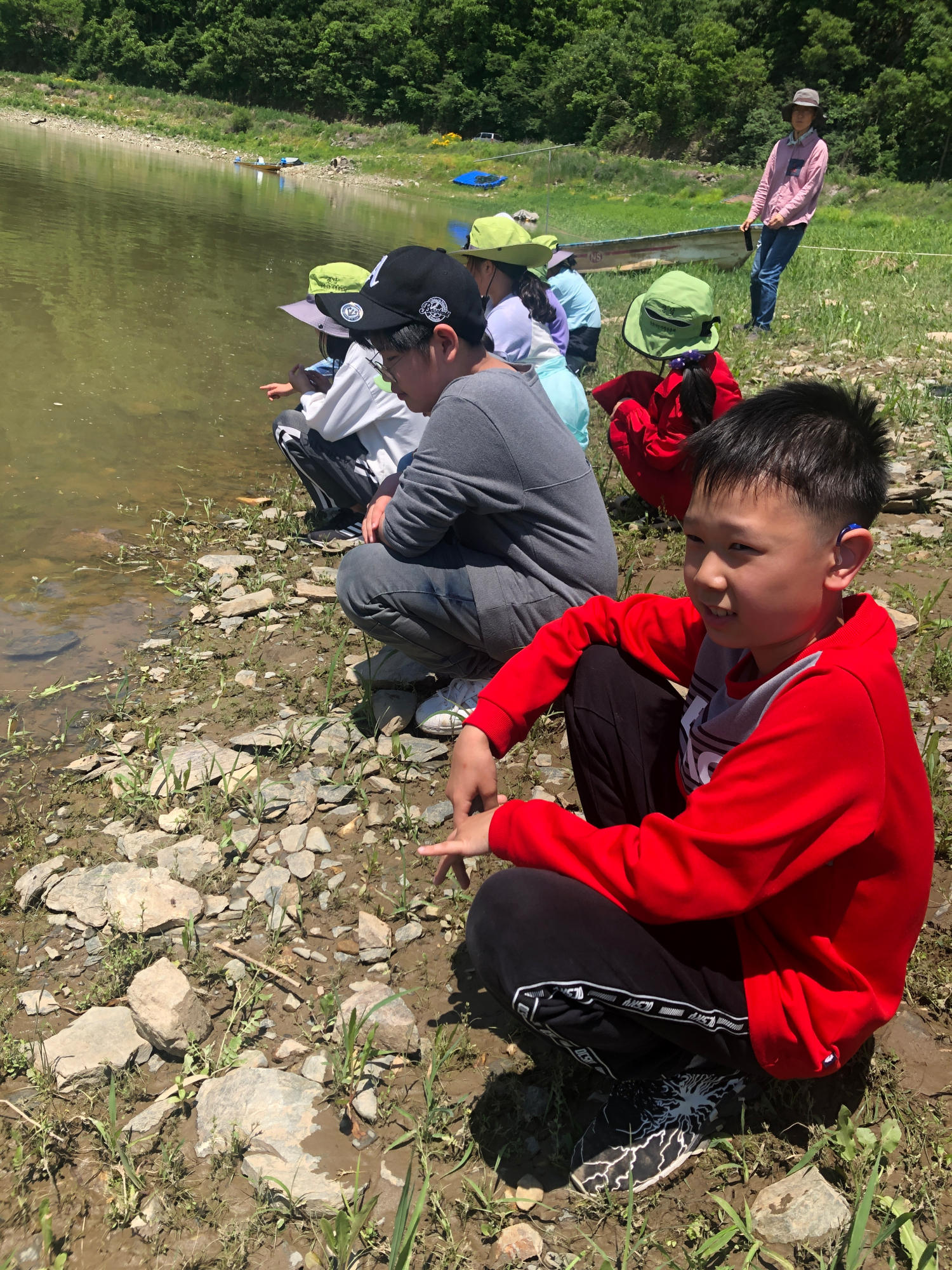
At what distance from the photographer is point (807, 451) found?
148 centimetres

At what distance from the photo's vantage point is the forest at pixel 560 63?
4056cm

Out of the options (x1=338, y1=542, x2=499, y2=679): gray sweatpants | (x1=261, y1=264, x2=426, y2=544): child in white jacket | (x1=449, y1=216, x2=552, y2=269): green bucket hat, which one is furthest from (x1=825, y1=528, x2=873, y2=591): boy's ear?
(x1=449, y1=216, x2=552, y2=269): green bucket hat

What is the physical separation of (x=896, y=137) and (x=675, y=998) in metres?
45.1

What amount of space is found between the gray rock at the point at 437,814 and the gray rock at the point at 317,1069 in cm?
81

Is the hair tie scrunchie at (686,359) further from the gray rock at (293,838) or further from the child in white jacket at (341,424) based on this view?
the gray rock at (293,838)

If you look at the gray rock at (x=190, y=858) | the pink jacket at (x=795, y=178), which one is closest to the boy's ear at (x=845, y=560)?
the gray rock at (x=190, y=858)

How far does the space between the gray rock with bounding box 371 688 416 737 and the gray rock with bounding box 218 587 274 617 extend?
102cm

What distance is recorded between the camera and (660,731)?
78.0 inches

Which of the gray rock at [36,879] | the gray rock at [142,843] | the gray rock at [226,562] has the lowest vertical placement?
the gray rock at [226,562]

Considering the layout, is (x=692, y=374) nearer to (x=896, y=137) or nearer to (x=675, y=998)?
(x=675, y=998)

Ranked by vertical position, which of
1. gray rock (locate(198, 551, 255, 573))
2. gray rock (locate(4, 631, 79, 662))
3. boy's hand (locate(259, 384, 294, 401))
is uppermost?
boy's hand (locate(259, 384, 294, 401))

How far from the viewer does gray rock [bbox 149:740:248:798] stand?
2.81 m

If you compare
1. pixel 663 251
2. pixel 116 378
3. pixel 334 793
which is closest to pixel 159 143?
pixel 663 251

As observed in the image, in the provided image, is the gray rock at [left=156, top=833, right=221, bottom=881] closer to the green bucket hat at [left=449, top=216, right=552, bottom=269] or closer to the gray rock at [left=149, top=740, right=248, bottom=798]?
the gray rock at [left=149, top=740, right=248, bottom=798]
